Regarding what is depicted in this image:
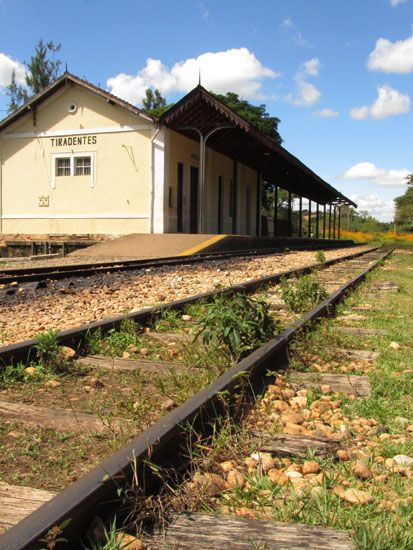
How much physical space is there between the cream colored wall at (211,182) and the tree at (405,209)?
56.5m

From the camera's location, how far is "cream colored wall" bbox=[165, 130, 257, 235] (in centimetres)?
2198

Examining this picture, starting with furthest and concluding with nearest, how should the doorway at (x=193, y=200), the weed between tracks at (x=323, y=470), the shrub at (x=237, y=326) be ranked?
the doorway at (x=193, y=200) < the shrub at (x=237, y=326) < the weed between tracks at (x=323, y=470)

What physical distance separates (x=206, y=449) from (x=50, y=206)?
21846 mm

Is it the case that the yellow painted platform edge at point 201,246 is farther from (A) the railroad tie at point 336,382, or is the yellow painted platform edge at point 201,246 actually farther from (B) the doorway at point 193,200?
(A) the railroad tie at point 336,382

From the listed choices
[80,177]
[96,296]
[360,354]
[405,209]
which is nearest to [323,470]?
[360,354]

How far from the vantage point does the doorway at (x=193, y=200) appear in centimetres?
2438

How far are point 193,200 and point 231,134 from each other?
11.4ft

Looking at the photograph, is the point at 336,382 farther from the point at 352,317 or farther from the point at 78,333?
the point at 352,317

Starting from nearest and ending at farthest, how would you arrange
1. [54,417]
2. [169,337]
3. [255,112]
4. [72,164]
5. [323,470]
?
1. [323,470]
2. [54,417]
3. [169,337]
4. [72,164]
5. [255,112]

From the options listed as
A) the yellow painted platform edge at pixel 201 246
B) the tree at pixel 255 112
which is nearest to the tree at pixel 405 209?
the tree at pixel 255 112

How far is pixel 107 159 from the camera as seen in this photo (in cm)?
2197

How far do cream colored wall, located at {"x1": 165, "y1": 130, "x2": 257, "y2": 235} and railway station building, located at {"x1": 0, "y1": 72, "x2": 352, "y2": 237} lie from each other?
3.1 inches

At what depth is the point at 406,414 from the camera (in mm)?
2803

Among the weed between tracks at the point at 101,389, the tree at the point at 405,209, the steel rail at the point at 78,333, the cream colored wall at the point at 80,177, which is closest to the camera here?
the weed between tracks at the point at 101,389
